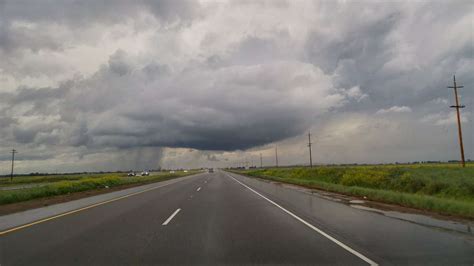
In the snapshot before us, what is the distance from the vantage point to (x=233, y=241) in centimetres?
837

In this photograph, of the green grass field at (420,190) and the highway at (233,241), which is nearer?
the highway at (233,241)

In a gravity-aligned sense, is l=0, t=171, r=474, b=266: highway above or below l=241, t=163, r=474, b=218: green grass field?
below

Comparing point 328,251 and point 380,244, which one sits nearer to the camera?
point 328,251

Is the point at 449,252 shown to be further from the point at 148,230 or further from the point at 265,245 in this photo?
the point at 148,230

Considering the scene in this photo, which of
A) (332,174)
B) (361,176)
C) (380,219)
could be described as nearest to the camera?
(380,219)

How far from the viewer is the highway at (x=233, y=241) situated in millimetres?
6766

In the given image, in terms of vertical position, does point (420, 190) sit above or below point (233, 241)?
above

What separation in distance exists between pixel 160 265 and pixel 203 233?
3.15m

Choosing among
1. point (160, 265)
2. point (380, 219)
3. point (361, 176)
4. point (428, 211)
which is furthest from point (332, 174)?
point (160, 265)

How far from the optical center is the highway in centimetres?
677

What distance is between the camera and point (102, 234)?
9.32m

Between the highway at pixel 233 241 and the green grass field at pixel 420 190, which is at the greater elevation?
the green grass field at pixel 420 190

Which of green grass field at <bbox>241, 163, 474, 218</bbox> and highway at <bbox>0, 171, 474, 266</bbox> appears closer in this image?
highway at <bbox>0, 171, 474, 266</bbox>

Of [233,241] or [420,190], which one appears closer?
[233,241]
